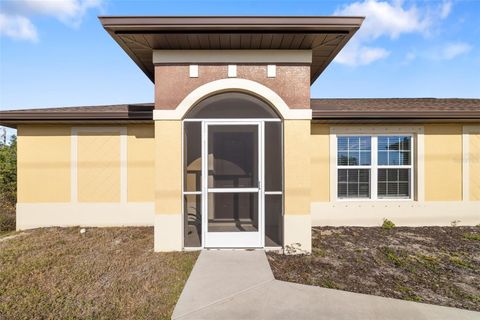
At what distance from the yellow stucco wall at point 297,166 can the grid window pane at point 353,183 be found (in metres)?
2.93

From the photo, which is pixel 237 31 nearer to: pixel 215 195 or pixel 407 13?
pixel 215 195

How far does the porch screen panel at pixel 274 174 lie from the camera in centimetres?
578

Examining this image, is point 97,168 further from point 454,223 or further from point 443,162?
point 454,223

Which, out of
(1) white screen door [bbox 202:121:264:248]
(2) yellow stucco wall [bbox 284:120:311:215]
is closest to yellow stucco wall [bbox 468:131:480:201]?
(2) yellow stucco wall [bbox 284:120:311:215]

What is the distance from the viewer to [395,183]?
785 centimetres

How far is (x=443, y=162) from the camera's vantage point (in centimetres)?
780

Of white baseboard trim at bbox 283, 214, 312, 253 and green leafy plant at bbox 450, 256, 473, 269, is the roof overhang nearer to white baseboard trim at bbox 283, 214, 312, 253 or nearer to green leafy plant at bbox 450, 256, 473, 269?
white baseboard trim at bbox 283, 214, 312, 253

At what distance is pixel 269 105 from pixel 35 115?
6368 mm

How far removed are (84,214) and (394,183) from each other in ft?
29.7

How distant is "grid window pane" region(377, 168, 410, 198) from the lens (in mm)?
7805

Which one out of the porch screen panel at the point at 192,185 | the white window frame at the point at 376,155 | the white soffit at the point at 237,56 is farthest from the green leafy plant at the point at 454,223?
the porch screen panel at the point at 192,185

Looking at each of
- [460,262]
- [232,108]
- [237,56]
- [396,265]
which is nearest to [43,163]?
[232,108]

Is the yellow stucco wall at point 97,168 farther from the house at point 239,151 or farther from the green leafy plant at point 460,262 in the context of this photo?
the green leafy plant at point 460,262

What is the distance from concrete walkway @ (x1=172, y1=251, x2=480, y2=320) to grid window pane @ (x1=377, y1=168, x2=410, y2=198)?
188 inches
